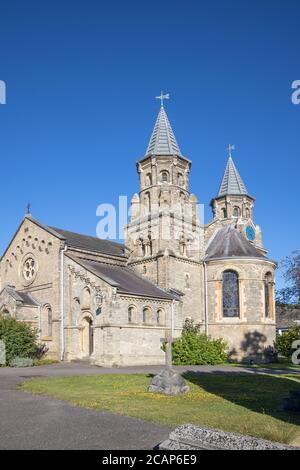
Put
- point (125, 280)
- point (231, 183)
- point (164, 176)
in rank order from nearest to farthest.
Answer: point (125, 280) < point (164, 176) < point (231, 183)

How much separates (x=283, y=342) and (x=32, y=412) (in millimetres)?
34610

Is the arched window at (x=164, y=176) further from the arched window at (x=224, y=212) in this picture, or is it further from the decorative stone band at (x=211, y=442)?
the decorative stone band at (x=211, y=442)

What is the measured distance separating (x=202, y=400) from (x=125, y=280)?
23.0 m

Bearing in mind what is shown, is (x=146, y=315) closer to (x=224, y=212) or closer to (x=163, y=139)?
(x=163, y=139)

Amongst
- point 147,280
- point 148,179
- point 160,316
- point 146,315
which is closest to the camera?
point 146,315

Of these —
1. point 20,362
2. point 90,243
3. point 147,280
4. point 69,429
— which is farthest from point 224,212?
point 69,429

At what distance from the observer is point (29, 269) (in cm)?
3991

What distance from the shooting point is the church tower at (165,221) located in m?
40.6

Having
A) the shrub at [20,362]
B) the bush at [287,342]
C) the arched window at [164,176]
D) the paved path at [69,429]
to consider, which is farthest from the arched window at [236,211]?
the paved path at [69,429]

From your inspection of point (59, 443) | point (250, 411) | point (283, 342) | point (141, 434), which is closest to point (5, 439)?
point (59, 443)

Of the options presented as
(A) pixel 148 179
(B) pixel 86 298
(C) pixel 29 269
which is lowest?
(B) pixel 86 298

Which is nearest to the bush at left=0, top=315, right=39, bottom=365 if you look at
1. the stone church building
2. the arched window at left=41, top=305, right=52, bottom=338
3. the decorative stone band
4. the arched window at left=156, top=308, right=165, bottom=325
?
the stone church building
